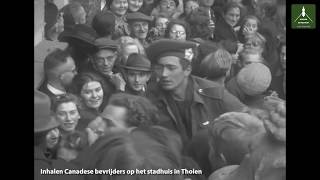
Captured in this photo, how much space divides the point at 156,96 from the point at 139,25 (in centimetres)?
66

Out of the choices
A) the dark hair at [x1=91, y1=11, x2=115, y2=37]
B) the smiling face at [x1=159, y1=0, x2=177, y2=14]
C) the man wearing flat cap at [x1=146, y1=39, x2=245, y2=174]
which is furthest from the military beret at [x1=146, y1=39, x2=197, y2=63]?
the dark hair at [x1=91, y1=11, x2=115, y2=37]

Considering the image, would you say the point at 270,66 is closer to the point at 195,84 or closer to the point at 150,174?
the point at 195,84

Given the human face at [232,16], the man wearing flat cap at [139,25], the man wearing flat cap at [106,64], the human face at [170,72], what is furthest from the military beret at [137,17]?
the human face at [232,16]

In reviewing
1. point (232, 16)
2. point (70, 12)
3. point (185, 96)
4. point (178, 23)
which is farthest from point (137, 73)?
point (232, 16)

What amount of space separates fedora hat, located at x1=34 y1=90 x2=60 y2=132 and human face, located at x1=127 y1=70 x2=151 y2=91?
0.75 meters

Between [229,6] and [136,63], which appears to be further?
[229,6]

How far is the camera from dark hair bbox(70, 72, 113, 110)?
5234 mm

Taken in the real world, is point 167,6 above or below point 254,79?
above

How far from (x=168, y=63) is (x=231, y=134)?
860 mm

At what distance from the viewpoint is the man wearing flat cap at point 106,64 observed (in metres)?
5.24

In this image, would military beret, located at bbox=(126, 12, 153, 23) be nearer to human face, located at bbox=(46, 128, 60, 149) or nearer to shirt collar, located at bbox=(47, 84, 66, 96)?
shirt collar, located at bbox=(47, 84, 66, 96)

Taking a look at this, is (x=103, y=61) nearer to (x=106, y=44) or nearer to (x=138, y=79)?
(x=106, y=44)

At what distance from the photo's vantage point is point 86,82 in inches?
206

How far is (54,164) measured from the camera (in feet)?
17.2
